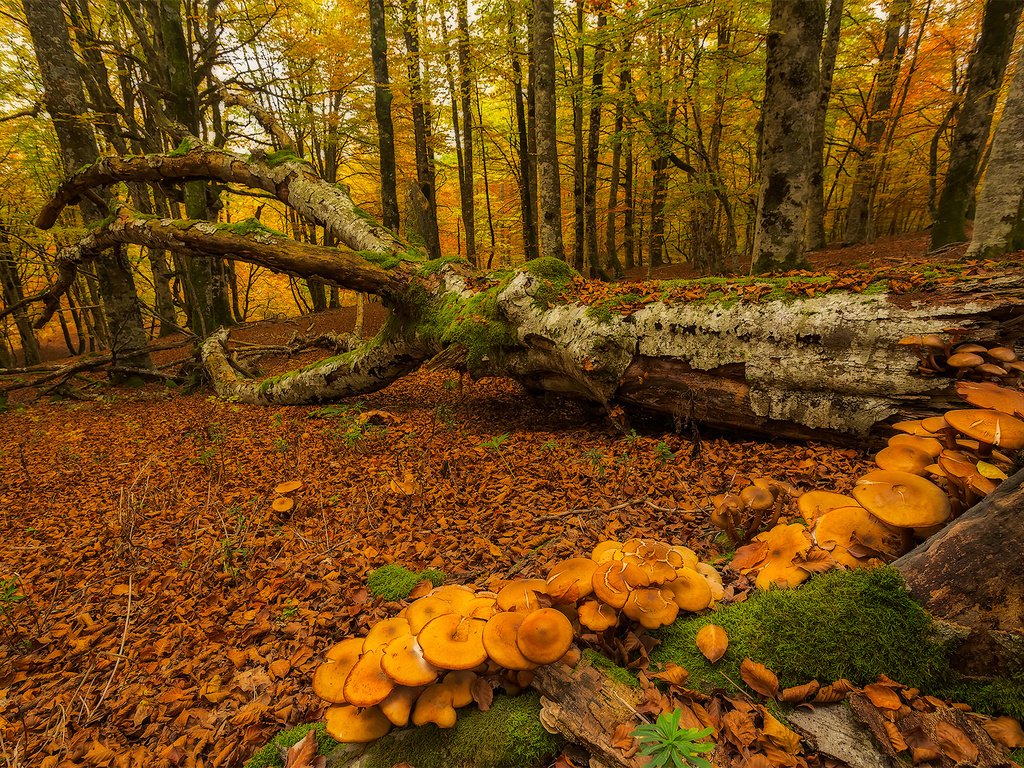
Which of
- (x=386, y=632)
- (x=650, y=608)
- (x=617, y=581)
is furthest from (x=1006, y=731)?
(x=386, y=632)

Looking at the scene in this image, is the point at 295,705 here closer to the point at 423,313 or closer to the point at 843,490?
the point at 843,490

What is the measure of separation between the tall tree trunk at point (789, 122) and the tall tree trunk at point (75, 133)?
12607mm

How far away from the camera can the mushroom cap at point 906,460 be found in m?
1.92

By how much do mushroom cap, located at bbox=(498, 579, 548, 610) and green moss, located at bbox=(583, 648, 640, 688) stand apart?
260 mm

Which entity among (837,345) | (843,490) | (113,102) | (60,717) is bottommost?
(60,717)

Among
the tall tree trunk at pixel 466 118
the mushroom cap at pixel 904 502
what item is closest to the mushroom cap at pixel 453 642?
the mushroom cap at pixel 904 502

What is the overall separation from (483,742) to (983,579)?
170 cm

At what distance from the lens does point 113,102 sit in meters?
11.7

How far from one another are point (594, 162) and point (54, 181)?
76.6ft

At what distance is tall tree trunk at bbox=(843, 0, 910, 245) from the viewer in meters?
13.8

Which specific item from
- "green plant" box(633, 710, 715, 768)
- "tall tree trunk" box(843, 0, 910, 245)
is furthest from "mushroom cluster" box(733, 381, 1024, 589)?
"tall tree trunk" box(843, 0, 910, 245)

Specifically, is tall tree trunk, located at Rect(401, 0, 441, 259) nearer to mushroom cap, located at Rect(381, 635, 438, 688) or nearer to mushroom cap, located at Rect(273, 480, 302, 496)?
mushroom cap, located at Rect(273, 480, 302, 496)

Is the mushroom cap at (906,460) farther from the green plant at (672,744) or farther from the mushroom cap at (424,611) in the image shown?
the mushroom cap at (424,611)

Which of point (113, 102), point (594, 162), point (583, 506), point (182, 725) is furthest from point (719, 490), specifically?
point (113, 102)
